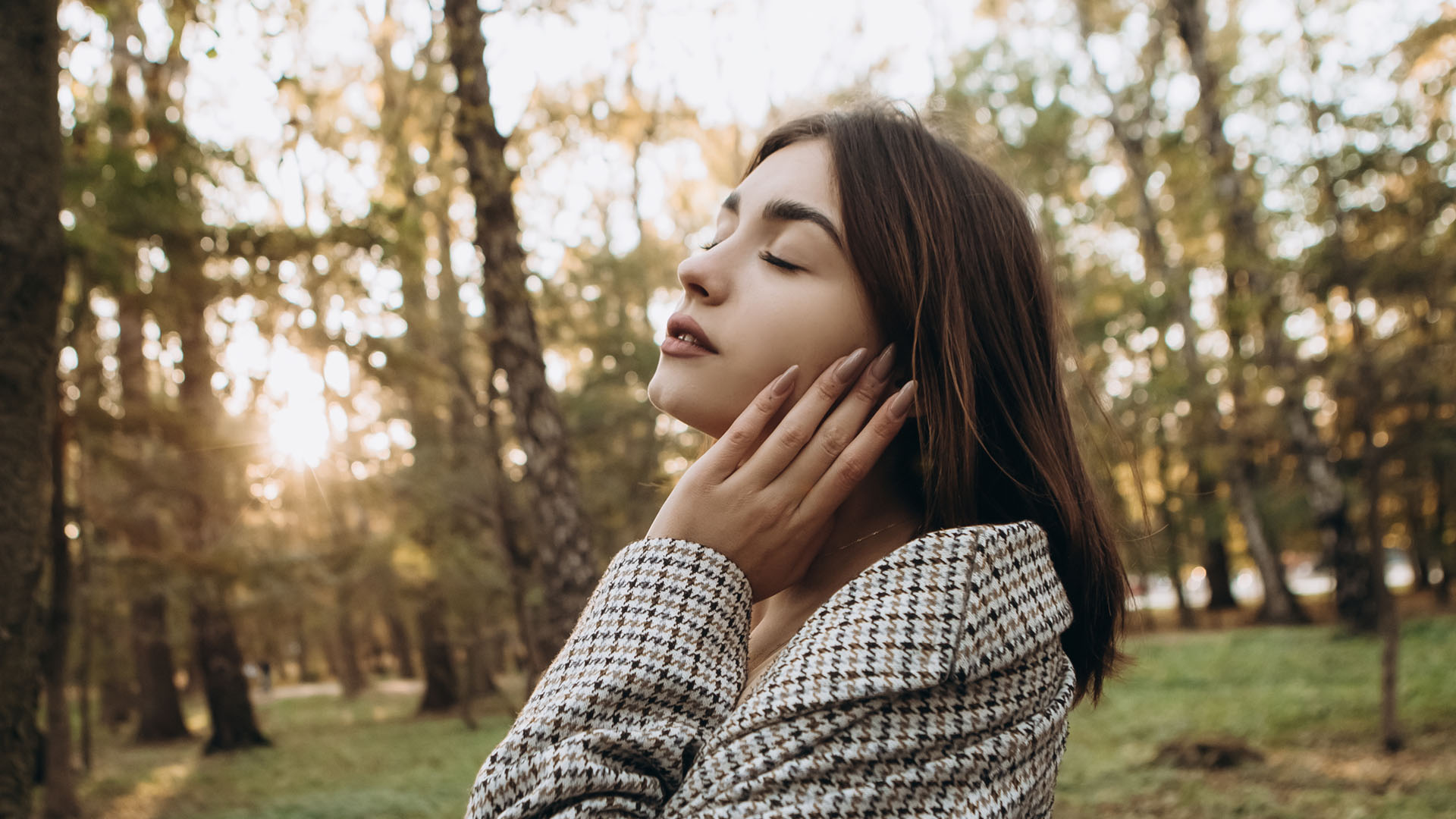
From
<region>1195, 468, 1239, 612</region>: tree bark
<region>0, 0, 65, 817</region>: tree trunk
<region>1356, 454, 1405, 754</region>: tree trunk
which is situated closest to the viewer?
<region>0, 0, 65, 817</region>: tree trunk

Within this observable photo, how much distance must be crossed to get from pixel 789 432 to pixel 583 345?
495 inches

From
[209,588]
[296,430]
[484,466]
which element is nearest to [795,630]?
[209,588]

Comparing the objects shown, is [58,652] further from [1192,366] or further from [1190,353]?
[1190,353]

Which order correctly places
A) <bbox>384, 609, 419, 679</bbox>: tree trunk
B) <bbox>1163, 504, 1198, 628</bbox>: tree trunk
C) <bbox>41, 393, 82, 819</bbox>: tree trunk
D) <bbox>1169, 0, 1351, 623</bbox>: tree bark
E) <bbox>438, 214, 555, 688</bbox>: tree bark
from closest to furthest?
<bbox>41, 393, 82, 819</bbox>: tree trunk → <bbox>1169, 0, 1351, 623</bbox>: tree bark → <bbox>438, 214, 555, 688</bbox>: tree bark → <bbox>1163, 504, 1198, 628</bbox>: tree trunk → <bbox>384, 609, 419, 679</bbox>: tree trunk

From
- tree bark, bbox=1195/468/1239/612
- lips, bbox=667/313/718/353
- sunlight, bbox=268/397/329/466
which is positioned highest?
sunlight, bbox=268/397/329/466

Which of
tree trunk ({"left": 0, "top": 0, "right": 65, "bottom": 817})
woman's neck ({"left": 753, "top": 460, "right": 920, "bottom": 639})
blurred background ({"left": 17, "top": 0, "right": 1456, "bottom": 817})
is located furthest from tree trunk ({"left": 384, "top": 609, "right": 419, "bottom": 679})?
woman's neck ({"left": 753, "top": 460, "right": 920, "bottom": 639})

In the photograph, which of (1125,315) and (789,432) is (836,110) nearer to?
(789,432)

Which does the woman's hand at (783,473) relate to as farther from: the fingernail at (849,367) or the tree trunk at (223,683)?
the tree trunk at (223,683)

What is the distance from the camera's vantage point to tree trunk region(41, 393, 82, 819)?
7344mm

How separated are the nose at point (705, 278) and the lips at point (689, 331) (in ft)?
0.13

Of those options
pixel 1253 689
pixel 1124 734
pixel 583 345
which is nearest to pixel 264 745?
pixel 583 345

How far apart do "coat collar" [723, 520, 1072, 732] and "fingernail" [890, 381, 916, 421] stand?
0.79ft

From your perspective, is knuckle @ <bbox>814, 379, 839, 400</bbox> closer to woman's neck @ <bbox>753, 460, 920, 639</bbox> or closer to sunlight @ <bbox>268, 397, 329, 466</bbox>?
woman's neck @ <bbox>753, 460, 920, 639</bbox>

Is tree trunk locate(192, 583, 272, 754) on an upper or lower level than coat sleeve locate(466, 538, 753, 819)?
lower
